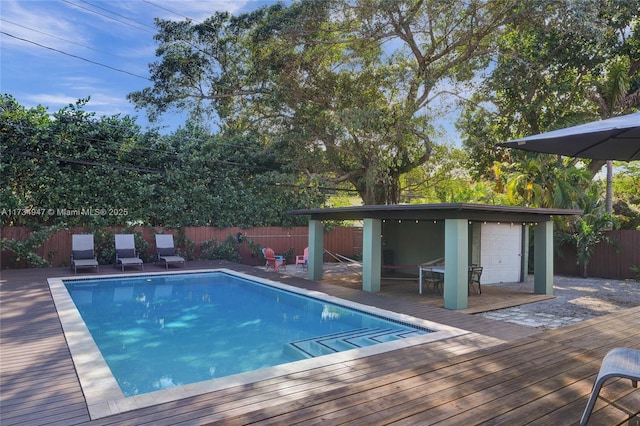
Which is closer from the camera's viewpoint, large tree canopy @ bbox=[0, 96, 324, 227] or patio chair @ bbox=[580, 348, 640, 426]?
patio chair @ bbox=[580, 348, 640, 426]

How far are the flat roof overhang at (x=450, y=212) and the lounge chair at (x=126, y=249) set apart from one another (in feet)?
23.2

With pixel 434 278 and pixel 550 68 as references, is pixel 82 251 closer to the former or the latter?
pixel 434 278

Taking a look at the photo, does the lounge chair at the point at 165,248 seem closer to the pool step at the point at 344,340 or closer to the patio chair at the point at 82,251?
the patio chair at the point at 82,251

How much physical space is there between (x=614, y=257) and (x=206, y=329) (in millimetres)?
13462

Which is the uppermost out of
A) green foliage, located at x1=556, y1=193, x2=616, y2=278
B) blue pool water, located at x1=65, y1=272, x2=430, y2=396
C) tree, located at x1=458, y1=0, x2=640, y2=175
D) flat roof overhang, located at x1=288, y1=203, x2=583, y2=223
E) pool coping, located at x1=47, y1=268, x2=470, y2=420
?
tree, located at x1=458, y1=0, x2=640, y2=175

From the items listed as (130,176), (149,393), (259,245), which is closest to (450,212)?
(149,393)

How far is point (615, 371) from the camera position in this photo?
2.75 m

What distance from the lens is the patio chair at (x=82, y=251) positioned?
12.4m

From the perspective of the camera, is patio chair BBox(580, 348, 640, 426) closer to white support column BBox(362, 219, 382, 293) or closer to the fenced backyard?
white support column BBox(362, 219, 382, 293)

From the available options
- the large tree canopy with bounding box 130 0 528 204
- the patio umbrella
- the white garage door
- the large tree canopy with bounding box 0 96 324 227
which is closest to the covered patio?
the white garage door

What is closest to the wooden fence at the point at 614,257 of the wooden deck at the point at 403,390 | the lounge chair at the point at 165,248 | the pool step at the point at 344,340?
the wooden deck at the point at 403,390

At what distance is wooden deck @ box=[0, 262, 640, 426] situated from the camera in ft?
9.94

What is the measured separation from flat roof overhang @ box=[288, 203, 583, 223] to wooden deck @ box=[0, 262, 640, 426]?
8.88 feet

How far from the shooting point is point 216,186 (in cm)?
1691
